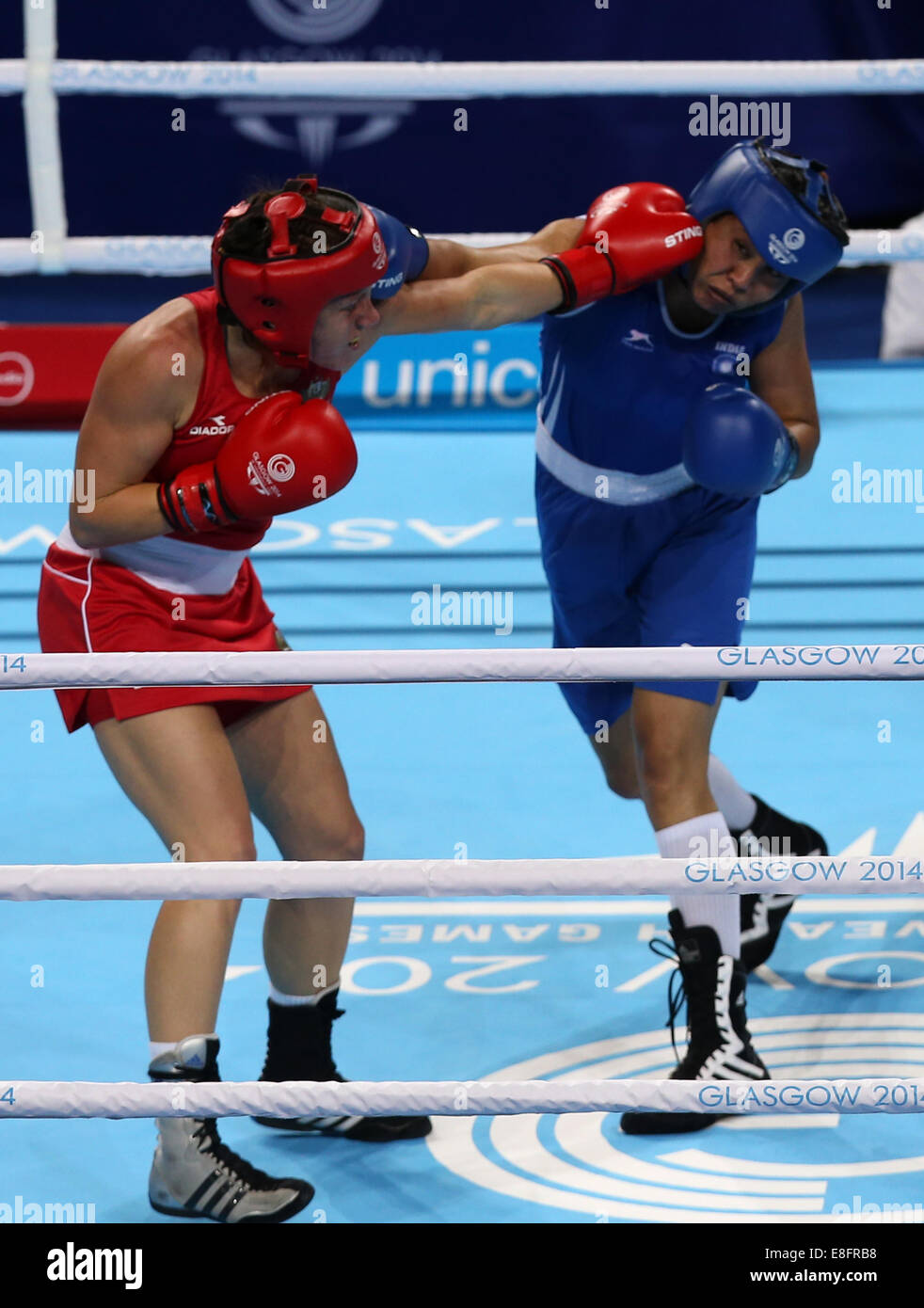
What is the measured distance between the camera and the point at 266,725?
2562 millimetres

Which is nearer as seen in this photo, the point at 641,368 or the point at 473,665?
the point at 473,665

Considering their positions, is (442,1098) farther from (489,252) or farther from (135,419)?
(489,252)

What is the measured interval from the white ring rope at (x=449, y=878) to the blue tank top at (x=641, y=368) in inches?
43.9

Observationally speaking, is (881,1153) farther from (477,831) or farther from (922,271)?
(922,271)

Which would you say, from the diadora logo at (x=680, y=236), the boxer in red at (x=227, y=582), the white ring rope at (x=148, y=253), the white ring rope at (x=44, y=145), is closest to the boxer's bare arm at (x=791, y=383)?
the diadora logo at (x=680, y=236)

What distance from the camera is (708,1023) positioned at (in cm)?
272

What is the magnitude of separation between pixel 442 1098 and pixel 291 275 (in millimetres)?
1047

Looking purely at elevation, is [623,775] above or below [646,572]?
below

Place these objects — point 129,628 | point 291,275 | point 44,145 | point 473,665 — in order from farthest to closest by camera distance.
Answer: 1. point 44,145
2. point 129,628
3. point 291,275
4. point 473,665

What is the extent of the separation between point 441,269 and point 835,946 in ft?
4.70

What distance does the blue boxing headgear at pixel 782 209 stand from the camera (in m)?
2.62

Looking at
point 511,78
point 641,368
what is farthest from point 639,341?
point 511,78
